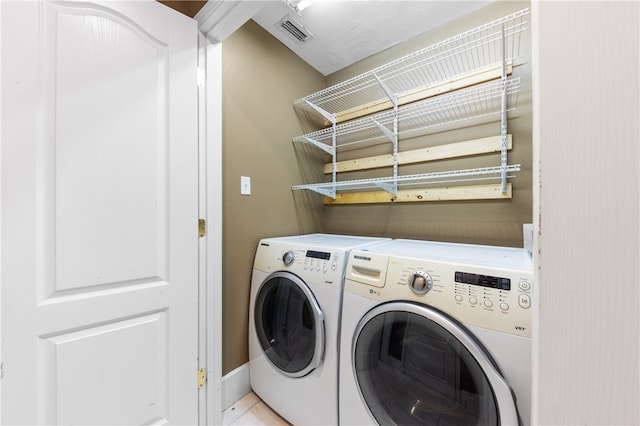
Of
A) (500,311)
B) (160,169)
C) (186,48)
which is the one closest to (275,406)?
(500,311)

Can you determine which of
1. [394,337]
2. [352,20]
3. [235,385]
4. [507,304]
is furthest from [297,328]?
[352,20]

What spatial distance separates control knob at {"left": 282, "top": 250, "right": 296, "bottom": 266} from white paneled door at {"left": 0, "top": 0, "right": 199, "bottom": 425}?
45 centimetres

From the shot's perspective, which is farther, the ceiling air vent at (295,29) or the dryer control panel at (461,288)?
the ceiling air vent at (295,29)

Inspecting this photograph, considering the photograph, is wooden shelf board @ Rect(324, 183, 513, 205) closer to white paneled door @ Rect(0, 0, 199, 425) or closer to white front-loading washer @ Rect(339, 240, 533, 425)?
white front-loading washer @ Rect(339, 240, 533, 425)

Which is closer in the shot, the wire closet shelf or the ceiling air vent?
the wire closet shelf

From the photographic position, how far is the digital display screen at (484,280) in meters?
0.72

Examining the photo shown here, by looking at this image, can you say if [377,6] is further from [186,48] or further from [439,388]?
[439,388]

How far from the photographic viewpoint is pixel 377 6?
147cm

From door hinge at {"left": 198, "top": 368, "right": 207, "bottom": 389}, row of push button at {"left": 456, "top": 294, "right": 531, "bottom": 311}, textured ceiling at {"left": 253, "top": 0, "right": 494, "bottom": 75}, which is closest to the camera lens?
row of push button at {"left": 456, "top": 294, "right": 531, "bottom": 311}

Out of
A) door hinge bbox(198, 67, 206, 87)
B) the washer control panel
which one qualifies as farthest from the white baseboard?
door hinge bbox(198, 67, 206, 87)

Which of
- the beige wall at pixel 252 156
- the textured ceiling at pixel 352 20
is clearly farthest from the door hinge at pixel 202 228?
the textured ceiling at pixel 352 20

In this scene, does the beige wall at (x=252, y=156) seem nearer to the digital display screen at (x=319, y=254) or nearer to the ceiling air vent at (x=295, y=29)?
the ceiling air vent at (x=295, y=29)

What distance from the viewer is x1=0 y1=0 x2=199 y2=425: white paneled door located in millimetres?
763

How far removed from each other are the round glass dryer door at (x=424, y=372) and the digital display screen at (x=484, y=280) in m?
0.14
